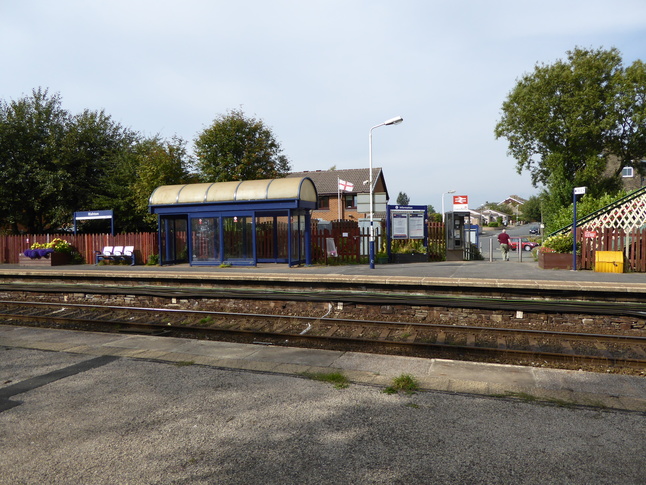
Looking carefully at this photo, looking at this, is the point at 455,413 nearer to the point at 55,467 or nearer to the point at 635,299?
the point at 55,467

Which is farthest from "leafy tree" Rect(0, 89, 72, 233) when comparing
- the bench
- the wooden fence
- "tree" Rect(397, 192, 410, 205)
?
"tree" Rect(397, 192, 410, 205)

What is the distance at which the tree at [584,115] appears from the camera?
32.7 meters

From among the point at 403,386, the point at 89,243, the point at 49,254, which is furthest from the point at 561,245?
the point at 49,254

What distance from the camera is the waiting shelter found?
1772 centimetres

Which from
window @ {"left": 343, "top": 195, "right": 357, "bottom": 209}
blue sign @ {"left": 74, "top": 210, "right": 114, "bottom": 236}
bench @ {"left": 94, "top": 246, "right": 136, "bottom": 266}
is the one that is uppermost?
window @ {"left": 343, "top": 195, "right": 357, "bottom": 209}

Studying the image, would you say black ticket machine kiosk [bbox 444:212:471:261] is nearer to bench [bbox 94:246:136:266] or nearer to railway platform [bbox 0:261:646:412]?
railway platform [bbox 0:261:646:412]

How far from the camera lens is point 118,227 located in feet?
92.9

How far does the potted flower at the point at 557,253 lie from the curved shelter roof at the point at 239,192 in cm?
904

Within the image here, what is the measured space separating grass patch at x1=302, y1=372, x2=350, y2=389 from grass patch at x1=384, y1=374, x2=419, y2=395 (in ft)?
1.88

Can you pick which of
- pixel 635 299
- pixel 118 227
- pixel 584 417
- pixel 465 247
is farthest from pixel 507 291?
pixel 118 227

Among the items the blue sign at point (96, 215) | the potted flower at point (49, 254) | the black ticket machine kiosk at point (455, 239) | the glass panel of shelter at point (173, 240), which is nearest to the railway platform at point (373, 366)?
the black ticket machine kiosk at point (455, 239)

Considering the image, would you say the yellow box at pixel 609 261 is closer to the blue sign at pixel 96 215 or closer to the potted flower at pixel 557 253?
the potted flower at pixel 557 253

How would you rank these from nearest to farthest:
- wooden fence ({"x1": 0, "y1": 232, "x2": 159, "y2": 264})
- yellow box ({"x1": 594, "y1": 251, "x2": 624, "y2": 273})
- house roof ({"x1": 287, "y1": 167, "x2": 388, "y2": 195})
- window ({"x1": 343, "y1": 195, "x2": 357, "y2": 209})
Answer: yellow box ({"x1": 594, "y1": 251, "x2": 624, "y2": 273}) → wooden fence ({"x1": 0, "y1": 232, "x2": 159, "y2": 264}) → window ({"x1": 343, "y1": 195, "x2": 357, "y2": 209}) → house roof ({"x1": 287, "y1": 167, "x2": 388, "y2": 195})

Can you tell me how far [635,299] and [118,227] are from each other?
2709 centimetres
